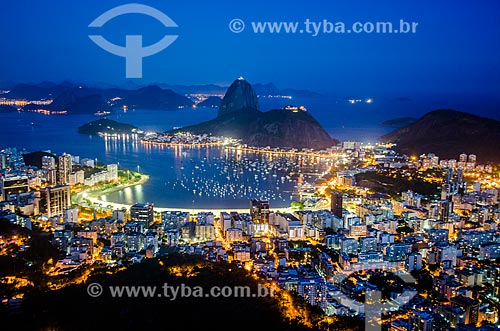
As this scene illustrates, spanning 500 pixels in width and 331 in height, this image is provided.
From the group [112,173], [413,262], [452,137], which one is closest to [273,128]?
[452,137]

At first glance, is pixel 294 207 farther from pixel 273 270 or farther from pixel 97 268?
pixel 97 268

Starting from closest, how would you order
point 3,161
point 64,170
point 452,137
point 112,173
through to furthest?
point 64,170, point 112,173, point 3,161, point 452,137

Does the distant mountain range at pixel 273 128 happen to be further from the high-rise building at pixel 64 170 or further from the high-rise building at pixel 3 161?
the high-rise building at pixel 3 161

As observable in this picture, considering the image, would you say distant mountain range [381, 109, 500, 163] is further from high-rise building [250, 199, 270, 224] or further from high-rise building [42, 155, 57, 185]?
high-rise building [42, 155, 57, 185]

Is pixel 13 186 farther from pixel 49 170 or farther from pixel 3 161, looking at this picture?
pixel 3 161

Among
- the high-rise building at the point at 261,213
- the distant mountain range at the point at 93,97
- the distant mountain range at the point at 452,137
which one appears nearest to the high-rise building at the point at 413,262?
the high-rise building at the point at 261,213

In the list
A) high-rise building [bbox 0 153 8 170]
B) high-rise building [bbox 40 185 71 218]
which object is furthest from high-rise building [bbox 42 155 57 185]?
high-rise building [bbox 40 185 71 218]
